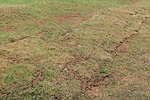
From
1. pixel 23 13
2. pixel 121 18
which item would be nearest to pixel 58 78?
pixel 23 13

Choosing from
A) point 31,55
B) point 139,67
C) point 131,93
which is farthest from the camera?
point 139,67

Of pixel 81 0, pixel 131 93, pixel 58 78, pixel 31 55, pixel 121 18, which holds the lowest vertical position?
pixel 131 93

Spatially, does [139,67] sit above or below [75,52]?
below

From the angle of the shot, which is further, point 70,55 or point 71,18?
point 71,18

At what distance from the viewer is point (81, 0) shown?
10867 mm

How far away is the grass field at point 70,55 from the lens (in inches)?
154

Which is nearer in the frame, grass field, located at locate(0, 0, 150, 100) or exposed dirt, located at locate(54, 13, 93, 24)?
grass field, located at locate(0, 0, 150, 100)

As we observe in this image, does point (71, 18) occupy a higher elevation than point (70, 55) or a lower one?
higher

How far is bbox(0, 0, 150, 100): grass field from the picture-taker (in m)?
3.90

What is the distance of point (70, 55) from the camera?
5070mm

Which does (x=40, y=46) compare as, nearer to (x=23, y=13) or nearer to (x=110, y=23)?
(x=23, y=13)

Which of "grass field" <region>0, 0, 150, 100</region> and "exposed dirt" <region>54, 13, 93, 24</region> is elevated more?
"exposed dirt" <region>54, 13, 93, 24</region>

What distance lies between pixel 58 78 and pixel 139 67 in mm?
2891

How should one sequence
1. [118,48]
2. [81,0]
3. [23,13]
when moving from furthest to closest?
[81,0] → [23,13] → [118,48]
